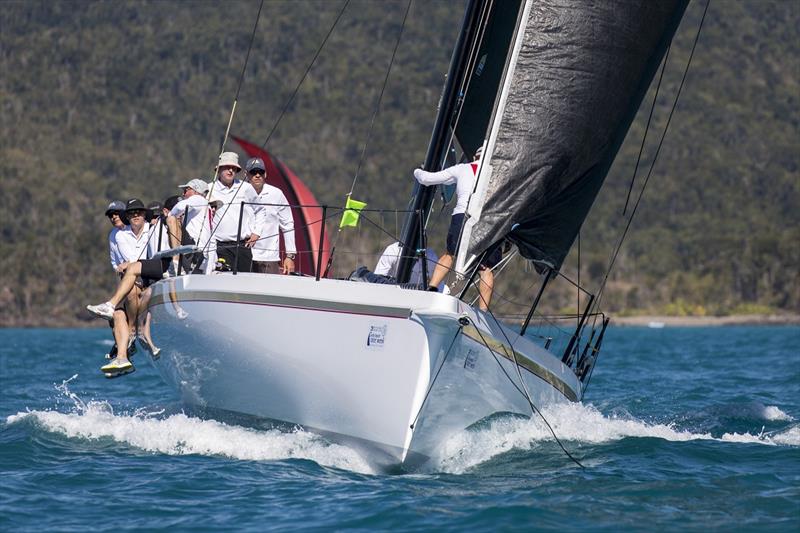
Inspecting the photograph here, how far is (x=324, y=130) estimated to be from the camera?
4048 inches

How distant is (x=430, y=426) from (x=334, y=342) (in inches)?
32.6

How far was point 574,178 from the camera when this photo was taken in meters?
9.34

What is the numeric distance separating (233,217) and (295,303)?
1.73 m

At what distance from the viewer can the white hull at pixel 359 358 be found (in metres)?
8.30

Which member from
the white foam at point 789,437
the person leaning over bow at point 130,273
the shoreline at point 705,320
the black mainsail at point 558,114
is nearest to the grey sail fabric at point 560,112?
the black mainsail at point 558,114

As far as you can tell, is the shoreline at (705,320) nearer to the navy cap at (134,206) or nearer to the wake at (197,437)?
the wake at (197,437)

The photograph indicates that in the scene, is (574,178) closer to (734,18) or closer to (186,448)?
(186,448)

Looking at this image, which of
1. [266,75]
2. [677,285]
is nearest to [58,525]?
[677,285]

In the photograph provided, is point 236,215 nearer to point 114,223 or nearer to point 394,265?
point 394,265

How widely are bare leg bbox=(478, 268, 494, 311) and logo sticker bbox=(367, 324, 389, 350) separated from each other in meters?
1.15

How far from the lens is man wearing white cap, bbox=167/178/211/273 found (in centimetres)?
1039

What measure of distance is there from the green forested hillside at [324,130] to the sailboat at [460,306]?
6879 cm

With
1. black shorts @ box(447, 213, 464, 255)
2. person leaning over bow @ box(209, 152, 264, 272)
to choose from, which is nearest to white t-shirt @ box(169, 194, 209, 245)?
person leaning over bow @ box(209, 152, 264, 272)

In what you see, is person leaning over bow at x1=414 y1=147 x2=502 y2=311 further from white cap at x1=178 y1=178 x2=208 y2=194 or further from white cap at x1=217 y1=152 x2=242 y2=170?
white cap at x1=178 y1=178 x2=208 y2=194
